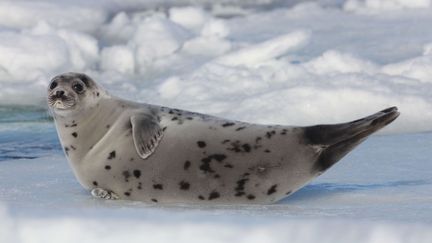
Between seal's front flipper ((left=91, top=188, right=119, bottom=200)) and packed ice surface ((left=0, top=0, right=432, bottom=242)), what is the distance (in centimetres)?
5

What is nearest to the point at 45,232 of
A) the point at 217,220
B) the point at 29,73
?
the point at 217,220

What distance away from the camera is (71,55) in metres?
8.23

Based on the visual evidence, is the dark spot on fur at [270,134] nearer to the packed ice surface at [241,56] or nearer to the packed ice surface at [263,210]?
the packed ice surface at [263,210]

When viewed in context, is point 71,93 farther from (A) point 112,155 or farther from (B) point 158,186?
(B) point 158,186

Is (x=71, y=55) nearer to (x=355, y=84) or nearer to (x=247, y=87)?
(x=247, y=87)

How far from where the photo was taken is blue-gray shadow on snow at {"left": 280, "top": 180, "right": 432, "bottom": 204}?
149 inches

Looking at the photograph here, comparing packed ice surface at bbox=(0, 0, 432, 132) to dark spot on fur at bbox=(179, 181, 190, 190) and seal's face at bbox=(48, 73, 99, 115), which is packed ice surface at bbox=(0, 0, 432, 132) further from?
dark spot on fur at bbox=(179, 181, 190, 190)

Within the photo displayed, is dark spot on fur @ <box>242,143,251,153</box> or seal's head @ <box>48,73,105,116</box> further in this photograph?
seal's head @ <box>48,73,105,116</box>

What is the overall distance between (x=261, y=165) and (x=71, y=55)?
4.87 meters

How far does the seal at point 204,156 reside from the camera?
3.63 m

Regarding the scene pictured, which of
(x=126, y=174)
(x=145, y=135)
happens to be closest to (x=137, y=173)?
(x=126, y=174)

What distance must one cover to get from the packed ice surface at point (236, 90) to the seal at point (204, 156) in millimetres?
118

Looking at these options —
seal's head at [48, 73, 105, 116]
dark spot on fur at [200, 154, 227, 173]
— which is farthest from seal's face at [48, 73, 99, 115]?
dark spot on fur at [200, 154, 227, 173]

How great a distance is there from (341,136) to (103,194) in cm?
97
